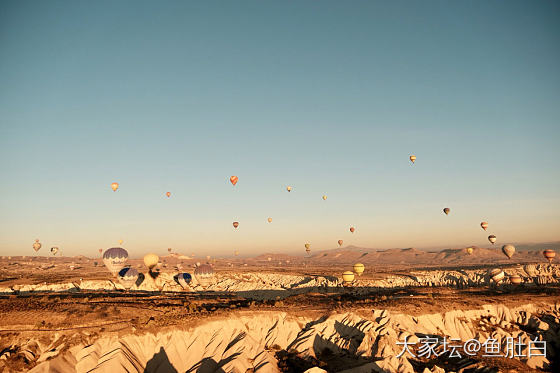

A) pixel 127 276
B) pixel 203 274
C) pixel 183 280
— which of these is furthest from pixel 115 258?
pixel 203 274

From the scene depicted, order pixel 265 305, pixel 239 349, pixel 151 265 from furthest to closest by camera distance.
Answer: pixel 151 265 < pixel 265 305 < pixel 239 349

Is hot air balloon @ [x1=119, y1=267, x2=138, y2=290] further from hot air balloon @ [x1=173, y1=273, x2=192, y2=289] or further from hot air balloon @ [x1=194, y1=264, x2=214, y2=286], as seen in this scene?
hot air balloon @ [x1=194, y1=264, x2=214, y2=286]

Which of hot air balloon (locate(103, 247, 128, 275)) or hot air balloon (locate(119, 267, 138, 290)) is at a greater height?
hot air balloon (locate(103, 247, 128, 275))

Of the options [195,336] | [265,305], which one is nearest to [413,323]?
[265,305]

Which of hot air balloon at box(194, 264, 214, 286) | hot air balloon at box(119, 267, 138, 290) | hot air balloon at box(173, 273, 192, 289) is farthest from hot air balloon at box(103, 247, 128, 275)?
hot air balloon at box(194, 264, 214, 286)

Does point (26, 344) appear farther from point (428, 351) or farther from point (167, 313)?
point (428, 351)

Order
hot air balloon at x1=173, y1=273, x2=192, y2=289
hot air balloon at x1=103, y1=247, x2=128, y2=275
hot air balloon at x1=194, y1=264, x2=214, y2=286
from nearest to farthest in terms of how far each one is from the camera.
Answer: hot air balloon at x1=103, y1=247, x2=128, y2=275
hot air balloon at x1=173, y1=273, x2=192, y2=289
hot air balloon at x1=194, y1=264, x2=214, y2=286

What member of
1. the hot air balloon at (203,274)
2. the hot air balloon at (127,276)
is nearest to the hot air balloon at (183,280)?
the hot air balloon at (203,274)

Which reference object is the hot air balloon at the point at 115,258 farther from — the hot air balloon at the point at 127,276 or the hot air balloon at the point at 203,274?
the hot air balloon at the point at 203,274
